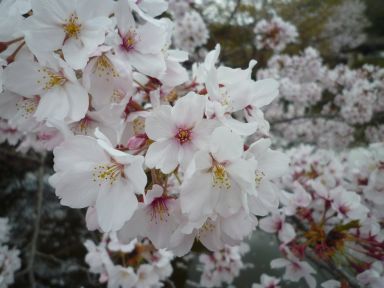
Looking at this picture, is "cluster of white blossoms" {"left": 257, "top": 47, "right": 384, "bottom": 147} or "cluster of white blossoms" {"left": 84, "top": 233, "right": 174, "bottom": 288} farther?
"cluster of white blossoms" {"left": 257, "top": 47, "right": 384, "bottom": 147}

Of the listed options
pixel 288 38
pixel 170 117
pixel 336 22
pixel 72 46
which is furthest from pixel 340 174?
pixel 336 22

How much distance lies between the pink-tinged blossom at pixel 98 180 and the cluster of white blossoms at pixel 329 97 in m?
2.66

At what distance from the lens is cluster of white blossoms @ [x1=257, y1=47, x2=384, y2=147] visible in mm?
2799

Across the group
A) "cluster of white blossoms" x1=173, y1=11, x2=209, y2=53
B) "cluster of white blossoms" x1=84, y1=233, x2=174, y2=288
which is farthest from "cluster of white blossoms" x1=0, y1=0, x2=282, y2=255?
"cluster of white blossoms" x1=173, y1=11, x2=209, y2=53

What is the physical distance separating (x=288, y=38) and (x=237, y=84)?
2656mm

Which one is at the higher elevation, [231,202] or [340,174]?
[231,202]

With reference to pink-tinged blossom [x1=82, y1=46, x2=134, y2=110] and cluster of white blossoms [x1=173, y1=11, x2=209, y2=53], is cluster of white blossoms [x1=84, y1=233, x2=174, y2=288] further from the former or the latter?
cluster of white blossoms [x1=173, y1=11, x2=209, y2=53]

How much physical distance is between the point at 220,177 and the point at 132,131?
269 mm

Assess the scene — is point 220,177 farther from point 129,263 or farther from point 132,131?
point 129,263

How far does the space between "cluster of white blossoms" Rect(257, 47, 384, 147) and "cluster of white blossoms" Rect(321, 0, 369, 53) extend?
6.50m

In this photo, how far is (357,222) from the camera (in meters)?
1.08

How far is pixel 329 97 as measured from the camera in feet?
13.2

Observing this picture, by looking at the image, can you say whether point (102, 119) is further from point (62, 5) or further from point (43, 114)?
point (62, 5)

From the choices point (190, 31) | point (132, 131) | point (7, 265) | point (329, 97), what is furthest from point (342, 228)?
point (329, 97)
